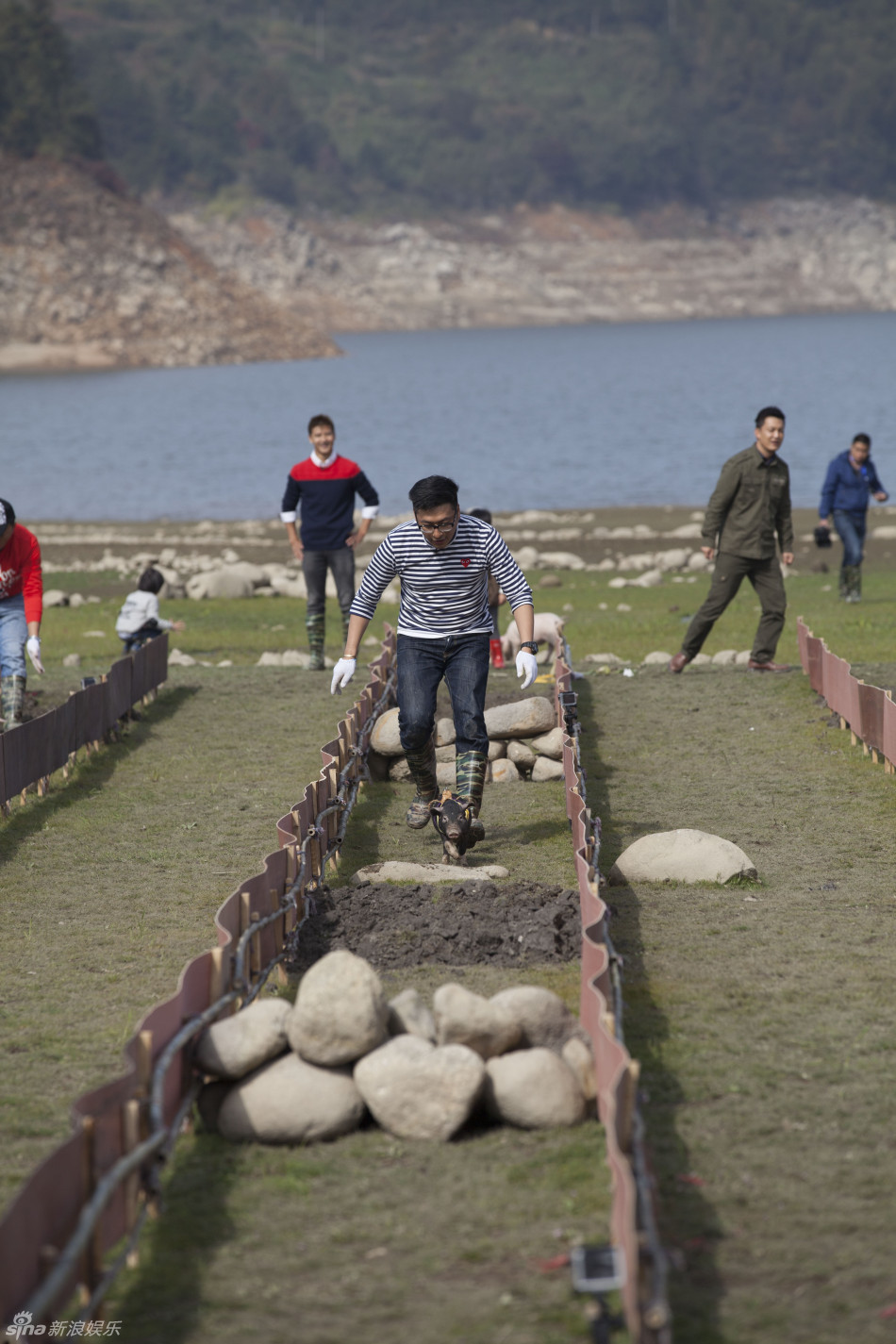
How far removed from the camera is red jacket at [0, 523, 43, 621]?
36.0ft

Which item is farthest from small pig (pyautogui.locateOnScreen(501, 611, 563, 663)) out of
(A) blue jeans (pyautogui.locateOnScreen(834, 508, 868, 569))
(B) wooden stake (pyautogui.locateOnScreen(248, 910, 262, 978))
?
(B) wooden stake (pyautogui.locateOnScreen(248, 910, 262, 978))

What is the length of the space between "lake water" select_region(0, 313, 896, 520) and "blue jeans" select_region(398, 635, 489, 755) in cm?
3261

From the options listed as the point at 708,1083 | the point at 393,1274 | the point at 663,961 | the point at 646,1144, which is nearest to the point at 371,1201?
the point at 393,1274

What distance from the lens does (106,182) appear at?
13012 cm

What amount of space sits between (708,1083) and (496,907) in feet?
7.05

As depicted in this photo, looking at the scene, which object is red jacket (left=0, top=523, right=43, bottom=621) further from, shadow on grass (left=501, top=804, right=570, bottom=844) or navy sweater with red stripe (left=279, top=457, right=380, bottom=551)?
navy sweater with red stripe (left=279, top=457, right=380, bottom=551)

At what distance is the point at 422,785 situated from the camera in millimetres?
9430

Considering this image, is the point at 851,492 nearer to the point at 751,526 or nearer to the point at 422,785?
the point at 751,526

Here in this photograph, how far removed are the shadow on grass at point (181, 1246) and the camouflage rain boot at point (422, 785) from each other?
3.94 m

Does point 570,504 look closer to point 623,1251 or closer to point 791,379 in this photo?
point 623,1251

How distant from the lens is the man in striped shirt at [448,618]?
27.7 ft


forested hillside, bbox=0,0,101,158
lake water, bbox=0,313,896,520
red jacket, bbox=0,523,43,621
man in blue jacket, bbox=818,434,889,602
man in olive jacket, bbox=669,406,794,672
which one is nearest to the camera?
red jacket, bbox=0,523,43,621

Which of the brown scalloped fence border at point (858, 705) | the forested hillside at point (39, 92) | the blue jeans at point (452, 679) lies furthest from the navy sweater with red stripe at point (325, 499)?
the forested hillside at point (39, 92)

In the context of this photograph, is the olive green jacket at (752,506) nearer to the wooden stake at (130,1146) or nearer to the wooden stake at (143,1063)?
the wooden stake at (143,1063)
